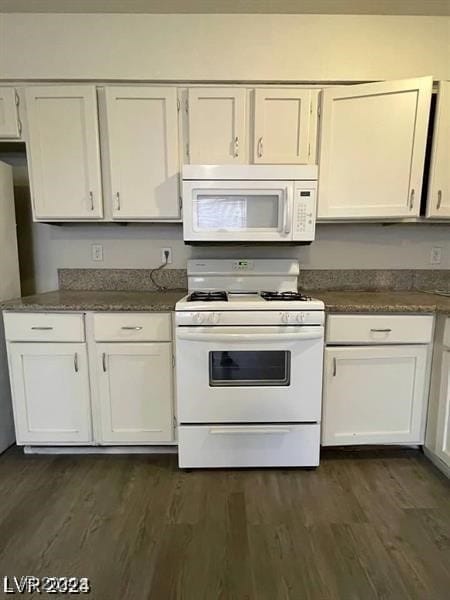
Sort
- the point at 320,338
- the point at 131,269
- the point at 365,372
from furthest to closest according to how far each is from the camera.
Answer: the point at 131,269, the point at 365,372, the point at 320,338

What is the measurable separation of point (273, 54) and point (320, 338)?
5.27ft

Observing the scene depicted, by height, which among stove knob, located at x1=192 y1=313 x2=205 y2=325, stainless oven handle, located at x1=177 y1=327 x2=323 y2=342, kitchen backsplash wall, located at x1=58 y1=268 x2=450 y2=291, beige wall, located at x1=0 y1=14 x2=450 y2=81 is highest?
beige wall, located at x1=0 y1=14 x2=450 y2=81

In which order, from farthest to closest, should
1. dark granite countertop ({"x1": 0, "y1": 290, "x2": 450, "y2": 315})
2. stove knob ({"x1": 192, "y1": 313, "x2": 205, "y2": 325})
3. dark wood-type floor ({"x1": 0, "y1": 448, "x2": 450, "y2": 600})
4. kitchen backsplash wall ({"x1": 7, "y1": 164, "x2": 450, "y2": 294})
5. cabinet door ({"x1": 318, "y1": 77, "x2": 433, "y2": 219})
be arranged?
kitchen backsplash wall ({"x1": 7, "y1": 164, "x2": 450, "y2": 294})
cabinet door ({"x1": 318, "y1": 77, "x2": 433, "y2": 219})
dark granite countertop ({"x1": 0, "y1": 290, "x2": 450, "y2": 315})
stove knob ({"x1": 192, "y1": 313, "x2": 205, "y2": 325})
dark wood-type floor ({"x1": 0, "y1": 448, "x2": 450, "y2": 600})

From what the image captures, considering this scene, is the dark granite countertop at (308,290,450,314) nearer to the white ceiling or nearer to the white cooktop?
the white cooktop

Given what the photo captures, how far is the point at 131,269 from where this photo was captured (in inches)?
92.9

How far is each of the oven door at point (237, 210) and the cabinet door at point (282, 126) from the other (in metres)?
0.28

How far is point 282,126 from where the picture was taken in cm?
195

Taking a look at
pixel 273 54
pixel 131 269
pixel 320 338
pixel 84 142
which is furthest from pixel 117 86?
pixel 320 338

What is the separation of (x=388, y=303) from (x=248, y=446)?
3.46 feet

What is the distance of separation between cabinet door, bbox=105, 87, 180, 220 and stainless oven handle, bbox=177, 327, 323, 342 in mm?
776

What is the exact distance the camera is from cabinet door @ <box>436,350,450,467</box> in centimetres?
173

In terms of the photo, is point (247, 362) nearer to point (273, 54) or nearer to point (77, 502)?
point (77, 502)

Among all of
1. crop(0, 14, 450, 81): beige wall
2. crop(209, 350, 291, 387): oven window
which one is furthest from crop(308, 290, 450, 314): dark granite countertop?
crop(0, 14, 450, 81): beige wall

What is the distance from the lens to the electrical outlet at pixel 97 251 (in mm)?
2359
